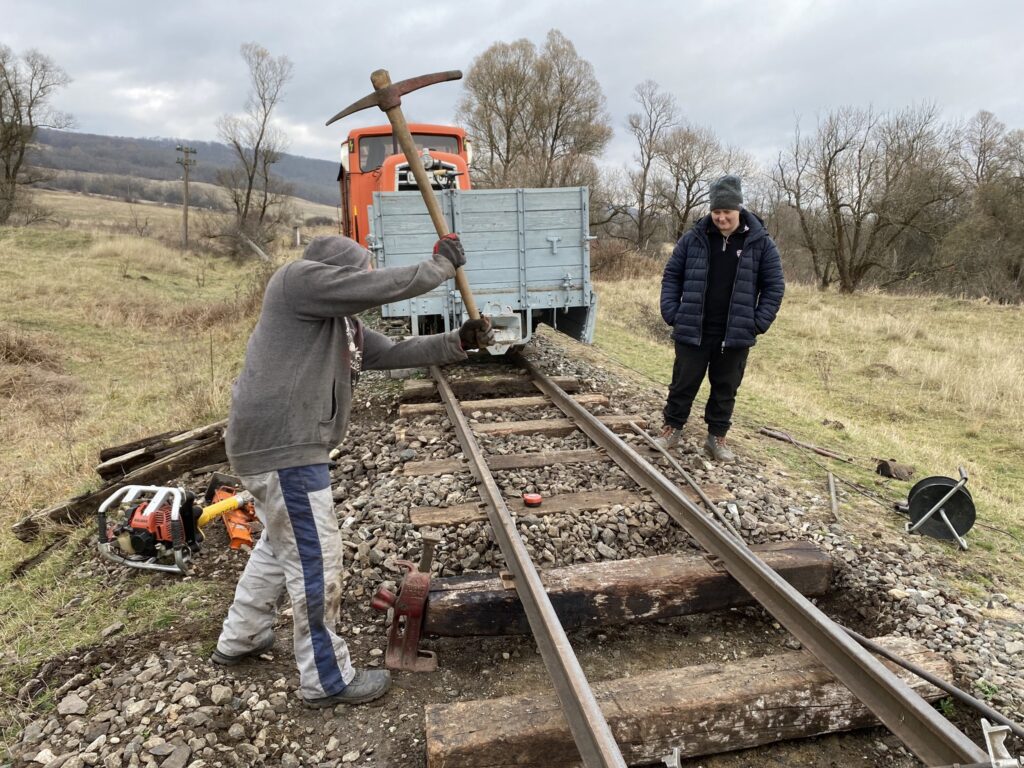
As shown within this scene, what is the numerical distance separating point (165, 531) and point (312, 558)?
1587 mm

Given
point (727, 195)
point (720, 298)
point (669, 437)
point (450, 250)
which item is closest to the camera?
point (450, 250)

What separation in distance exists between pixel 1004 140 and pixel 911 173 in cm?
865

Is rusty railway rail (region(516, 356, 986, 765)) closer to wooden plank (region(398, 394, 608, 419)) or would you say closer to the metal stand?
the metal stand

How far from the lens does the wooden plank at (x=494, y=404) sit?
6.05 metres

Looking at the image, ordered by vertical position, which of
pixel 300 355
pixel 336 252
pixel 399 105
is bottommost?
pixel 300 355

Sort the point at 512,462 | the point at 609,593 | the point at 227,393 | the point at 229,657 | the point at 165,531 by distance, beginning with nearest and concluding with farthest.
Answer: the point at 229,657, the point at 609,593, the point at 165,531, the point at 512,462, the point at 227,393

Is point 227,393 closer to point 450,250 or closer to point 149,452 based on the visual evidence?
point 149,452

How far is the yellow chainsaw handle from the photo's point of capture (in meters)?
3.87

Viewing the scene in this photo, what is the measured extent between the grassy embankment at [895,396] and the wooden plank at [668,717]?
1.64 meters

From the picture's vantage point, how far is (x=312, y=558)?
8.57 feet

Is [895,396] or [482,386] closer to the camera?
[482,386]

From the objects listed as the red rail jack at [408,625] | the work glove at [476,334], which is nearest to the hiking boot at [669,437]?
the work glove at [476,334]

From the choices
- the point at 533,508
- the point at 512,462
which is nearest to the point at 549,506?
the point at 533,508

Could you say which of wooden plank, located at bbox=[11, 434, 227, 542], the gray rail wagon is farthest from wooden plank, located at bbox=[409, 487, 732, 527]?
the gray rail wagon
